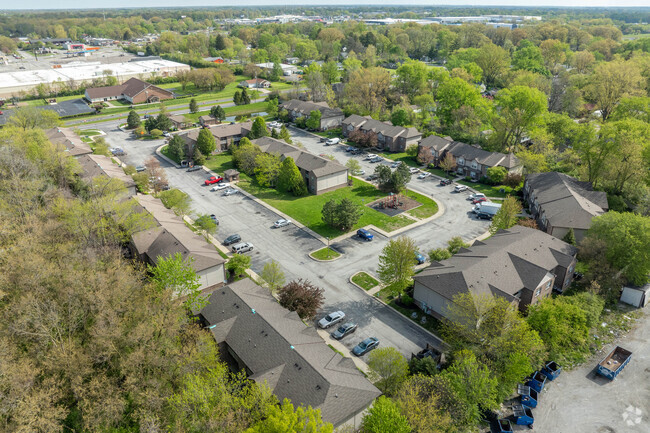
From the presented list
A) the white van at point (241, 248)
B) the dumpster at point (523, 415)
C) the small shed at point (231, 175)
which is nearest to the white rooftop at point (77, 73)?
the small shed at point (231, 175)

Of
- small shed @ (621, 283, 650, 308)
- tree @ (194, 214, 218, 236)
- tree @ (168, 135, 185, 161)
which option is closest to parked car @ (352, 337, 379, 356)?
tree @ (194, 214, 218, 236)

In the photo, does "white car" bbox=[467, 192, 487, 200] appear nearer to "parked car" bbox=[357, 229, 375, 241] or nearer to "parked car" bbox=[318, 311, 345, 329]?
"parked car" bbox=[357, 229, 375, 241]

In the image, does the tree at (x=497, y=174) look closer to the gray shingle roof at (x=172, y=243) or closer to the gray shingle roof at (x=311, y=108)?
the gray shingle roof at (x=311, y=108)

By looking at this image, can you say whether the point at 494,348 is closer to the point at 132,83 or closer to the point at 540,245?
the point at 540,245

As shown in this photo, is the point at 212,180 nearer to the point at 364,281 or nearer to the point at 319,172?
the point at 319,172

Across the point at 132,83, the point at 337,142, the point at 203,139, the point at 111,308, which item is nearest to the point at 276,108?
the point at 337,142
